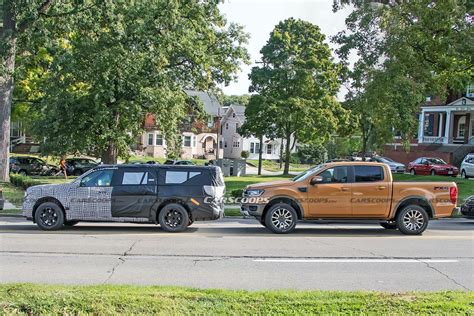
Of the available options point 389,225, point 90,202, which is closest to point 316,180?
point 389,225

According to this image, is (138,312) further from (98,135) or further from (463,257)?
(98,135)

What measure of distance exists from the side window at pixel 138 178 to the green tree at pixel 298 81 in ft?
94.5

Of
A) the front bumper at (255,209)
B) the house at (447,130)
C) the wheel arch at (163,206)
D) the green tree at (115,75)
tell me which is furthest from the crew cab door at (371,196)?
the house at (447,130)

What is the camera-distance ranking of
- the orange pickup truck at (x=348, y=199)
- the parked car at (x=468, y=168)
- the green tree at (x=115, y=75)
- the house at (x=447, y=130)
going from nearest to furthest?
the orange pickup truck at (x=348, y=199) → the green tree at (x=115, y=75) → the parked car at (x=468, y=168) → the house at (x=447, y=130)

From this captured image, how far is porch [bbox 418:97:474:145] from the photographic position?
48013 millimetres

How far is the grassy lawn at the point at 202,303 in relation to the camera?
17.3ft

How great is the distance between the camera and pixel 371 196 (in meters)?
13.2

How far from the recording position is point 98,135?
1001 inches

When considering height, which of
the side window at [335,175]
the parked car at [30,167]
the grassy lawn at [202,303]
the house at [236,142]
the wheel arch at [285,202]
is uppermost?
the house at [236,142]

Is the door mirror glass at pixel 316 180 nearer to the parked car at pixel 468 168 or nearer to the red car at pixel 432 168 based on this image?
the parked car at pixel 468 168

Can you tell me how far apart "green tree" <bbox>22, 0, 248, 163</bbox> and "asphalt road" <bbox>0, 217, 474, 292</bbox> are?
11.0 metres

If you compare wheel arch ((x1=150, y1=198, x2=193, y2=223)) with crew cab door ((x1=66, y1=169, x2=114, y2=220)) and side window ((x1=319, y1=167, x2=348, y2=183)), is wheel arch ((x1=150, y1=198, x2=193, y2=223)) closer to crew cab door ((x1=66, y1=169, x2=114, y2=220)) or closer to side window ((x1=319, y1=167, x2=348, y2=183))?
crew cab door ((x1=66, y1=169, x2=114, y2=220))

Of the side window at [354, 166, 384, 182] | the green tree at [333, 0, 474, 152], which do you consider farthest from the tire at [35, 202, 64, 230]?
the green tree at [333, 0, 474, 152]

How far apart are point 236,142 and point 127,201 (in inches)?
2479
